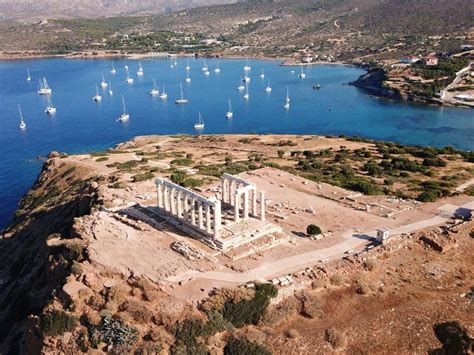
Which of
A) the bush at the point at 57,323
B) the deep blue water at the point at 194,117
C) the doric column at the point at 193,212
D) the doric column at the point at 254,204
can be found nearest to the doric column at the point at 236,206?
the doric column at the point at 254,204

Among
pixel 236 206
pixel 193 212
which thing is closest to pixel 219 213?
pixel 193 212

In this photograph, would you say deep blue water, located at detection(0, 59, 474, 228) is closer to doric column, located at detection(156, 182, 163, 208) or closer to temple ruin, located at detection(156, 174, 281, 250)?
doric column, located at detection(156, 182, 163, 208)

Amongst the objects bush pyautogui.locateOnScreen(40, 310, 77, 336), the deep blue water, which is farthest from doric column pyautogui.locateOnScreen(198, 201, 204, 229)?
the deep blue water

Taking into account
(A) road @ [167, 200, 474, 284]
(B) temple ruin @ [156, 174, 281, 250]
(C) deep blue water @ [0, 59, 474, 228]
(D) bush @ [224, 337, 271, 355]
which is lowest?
(C) deep blue water @ [0, 59, 474, 228]

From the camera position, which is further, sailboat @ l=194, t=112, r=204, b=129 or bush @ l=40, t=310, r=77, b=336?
sailboat @ l=194, t=112, r=204, b=129

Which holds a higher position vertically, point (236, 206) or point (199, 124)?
point (236, 206)

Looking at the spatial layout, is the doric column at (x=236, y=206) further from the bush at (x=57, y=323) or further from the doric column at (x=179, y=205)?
the bush at (x=57, y=323)

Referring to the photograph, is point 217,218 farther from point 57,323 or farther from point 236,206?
point 57,323
